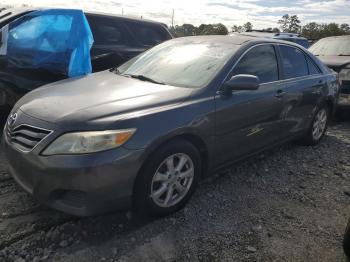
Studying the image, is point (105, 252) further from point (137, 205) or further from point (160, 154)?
point (160, 154)

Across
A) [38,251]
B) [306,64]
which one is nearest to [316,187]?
[306,64]

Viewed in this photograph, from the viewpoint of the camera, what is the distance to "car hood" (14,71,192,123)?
2.97 metres

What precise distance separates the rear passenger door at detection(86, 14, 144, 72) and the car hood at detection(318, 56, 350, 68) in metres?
3.68

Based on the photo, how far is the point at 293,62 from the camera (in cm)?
497

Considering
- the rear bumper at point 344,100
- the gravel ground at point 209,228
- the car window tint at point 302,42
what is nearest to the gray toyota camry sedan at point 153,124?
the gravel ground at point 209,228

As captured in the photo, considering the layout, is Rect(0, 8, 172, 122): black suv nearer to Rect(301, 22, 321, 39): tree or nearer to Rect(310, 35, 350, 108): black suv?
Rect(310, 35, 350, 108): black suv

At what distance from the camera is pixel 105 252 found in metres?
2.84

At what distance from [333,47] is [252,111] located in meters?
5.82

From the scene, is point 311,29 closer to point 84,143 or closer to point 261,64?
point 261,64

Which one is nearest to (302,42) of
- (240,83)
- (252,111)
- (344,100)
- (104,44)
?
(344,100)

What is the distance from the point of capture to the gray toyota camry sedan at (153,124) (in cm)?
281

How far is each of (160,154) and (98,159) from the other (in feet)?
1.75

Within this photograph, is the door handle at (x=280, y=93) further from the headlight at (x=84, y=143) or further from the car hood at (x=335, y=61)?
the car hood at (x=335, y=61)

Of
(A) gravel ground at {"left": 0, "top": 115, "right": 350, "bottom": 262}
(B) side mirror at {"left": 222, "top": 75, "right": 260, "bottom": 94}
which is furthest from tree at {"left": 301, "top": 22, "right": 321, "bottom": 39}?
(B) side mirror at {"left": 222, "top": 75, "right": 260, "bottom": 94}
